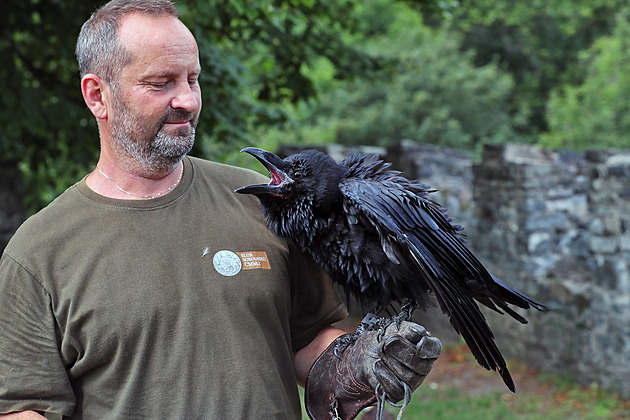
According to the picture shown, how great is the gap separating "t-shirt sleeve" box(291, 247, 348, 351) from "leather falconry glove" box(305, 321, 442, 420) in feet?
0.29

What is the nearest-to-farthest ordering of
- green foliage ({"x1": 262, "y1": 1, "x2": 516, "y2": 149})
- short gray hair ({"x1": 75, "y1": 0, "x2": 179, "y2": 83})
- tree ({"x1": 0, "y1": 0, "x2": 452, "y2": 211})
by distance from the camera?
short gray hair ({"x1": 75, "y1": 0, "x2": 179, "y2": 83}), tree ({"x1": 0, "y1": 0, "x2": 452, "y2": 211}), green foliage ({"x1": 262, "y1": 1, "x2": 516, "y2": 149})

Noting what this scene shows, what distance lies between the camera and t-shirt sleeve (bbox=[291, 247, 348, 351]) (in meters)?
2.44

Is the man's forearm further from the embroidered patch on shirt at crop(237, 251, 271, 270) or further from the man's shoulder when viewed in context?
the embroidered patch on shirt at crop(237, 251, 271, 270)

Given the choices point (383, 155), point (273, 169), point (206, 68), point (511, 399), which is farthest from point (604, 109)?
point (273, 169)

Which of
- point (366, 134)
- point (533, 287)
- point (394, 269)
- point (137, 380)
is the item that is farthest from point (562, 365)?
point (366, 134)

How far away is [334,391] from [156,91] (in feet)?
3.65

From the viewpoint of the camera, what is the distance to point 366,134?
58.8ft

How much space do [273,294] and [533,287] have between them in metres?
6.14

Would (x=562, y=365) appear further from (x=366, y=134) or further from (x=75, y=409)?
(x=366, y=134)

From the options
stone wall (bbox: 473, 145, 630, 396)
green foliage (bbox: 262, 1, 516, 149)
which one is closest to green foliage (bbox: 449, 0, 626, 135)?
green foliage (bbox: 262, 1, 516, 149)

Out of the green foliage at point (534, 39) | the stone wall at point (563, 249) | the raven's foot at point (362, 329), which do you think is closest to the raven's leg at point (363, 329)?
the raven's foot at point (362, 329)

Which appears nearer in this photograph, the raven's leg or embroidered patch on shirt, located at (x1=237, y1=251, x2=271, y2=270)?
embroidered patch on shirt, located at (x1=237, y1=251, x2=271, y2=270)

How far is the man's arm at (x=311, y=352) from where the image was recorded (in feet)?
8.10

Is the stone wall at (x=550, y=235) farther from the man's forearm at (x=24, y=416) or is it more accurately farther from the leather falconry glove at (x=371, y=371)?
the leather falconry glove at (x=371, y=371)
